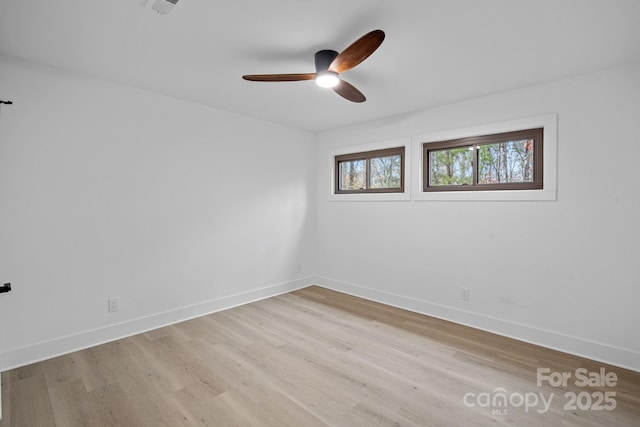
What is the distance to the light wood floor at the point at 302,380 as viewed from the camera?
1.81 meters

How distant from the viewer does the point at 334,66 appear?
206 centimetres

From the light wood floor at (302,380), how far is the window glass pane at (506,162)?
1577 millimetres

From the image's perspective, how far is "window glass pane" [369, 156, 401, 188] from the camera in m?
3.94

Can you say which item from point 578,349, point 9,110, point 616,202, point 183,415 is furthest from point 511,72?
point 9,110

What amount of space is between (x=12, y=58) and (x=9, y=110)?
397mm

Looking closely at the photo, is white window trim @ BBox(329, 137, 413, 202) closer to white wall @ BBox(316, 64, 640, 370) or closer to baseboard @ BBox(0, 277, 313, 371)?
white wall @ BBox(316, 64, 640, 370)

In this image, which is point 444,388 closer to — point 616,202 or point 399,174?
point 616,202

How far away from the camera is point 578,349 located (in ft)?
8.42

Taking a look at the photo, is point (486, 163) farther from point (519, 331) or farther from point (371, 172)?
point (519, 331)

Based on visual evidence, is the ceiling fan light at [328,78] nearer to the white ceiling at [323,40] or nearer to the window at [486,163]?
the white ceiling at [323,40]

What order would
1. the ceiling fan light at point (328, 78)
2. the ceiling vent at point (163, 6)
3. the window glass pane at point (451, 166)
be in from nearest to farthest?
1. the ceiling vent at point (163, 6)
2. the ceiling fan light at point (328, 78)
3. the window glass pane at point (451, 166)

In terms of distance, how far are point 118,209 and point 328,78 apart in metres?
2.25

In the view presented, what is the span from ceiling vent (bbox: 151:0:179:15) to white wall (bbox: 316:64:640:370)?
2717 mm

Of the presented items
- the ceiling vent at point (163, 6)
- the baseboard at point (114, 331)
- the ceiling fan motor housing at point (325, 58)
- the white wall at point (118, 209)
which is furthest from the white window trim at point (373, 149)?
the ceiling vent at point (163, 6)
